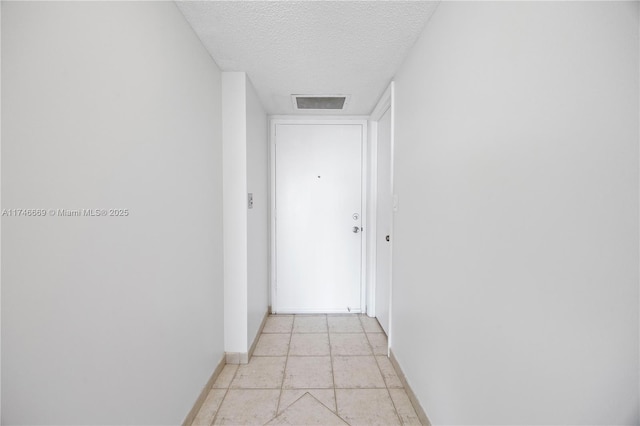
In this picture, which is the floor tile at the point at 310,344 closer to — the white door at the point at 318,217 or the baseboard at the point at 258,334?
the baseboard at the point at 258,334

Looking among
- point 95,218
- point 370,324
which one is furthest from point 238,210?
point 370,324

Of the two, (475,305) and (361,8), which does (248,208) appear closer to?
(361,8)

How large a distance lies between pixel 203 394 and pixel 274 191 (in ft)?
6.42

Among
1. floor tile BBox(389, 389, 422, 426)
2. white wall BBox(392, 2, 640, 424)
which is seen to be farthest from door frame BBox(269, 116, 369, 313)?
white wall BBox(392, 2, 640, 424)

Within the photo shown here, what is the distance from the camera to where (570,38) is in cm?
63

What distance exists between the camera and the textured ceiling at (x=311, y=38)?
130cm

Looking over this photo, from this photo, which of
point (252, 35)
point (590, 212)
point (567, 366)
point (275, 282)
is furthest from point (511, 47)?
point (275, 282)

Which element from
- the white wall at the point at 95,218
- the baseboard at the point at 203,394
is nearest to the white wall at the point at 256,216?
the baseboard at the point at 203,394

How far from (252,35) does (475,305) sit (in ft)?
6.11

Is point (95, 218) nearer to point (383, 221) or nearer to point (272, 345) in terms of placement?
point (272, 345)

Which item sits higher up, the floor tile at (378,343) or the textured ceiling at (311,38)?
the textured ceiling at (311,38)

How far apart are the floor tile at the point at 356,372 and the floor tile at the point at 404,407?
0.37 ft

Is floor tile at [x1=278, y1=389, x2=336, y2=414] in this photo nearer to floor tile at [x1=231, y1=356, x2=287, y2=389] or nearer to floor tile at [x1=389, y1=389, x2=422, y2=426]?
floor tile at [x1=231, y1=356, x2=287, y2=389]

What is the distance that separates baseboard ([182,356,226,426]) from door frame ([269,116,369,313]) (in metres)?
1.08
